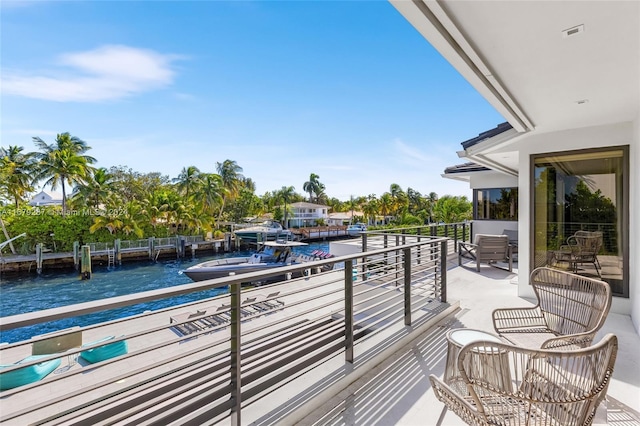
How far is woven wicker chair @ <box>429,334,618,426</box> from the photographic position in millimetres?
1613

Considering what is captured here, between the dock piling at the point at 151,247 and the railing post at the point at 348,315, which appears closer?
the railing post at the point at 348,315

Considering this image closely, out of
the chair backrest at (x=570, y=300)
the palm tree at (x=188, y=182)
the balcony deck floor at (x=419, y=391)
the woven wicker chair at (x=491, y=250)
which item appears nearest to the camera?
the balcony deck floor at (x=419, y=391)

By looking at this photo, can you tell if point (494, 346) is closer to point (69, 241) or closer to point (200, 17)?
point (200, 17)

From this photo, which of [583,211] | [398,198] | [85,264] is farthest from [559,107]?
[398,198]

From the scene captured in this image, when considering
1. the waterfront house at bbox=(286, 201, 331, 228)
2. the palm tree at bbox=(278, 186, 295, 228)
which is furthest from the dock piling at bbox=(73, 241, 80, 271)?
the palm tree at bbox=(278, 186, 295, 228)

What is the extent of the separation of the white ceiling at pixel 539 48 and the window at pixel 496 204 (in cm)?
774

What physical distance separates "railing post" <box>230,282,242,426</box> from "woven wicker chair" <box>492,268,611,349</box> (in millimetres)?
2332

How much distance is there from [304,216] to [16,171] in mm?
33242

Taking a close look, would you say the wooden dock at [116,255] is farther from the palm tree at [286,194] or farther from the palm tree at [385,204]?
the palm tree at [385,204]

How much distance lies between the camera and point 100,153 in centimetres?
3581

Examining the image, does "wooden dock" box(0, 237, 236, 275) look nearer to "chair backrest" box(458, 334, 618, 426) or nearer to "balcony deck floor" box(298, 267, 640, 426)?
"balcony deck floor" box(298, 267, 640, 426)

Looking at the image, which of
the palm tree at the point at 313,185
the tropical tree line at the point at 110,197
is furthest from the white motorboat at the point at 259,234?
the palm tree at the point at 313,185

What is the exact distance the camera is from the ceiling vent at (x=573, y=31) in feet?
7.30

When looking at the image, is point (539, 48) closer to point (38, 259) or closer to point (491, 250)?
point (491, 250)
